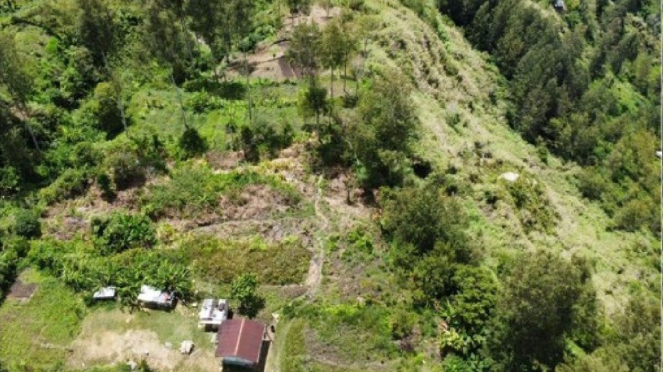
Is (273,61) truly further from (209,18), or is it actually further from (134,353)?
(134,353)

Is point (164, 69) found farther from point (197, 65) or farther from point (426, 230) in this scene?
point (426, 230)

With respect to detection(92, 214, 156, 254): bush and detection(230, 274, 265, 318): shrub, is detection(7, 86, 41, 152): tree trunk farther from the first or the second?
detection(230, 274, 265, 318): shrub

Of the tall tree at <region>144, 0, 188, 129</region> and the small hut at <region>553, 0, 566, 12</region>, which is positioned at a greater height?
the tall tree at <region>144, 0, 188, 129</region>

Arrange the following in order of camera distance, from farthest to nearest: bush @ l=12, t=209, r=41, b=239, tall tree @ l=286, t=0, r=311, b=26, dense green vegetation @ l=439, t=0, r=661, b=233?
1. dense green vegetation @ l=439, t=0, r=661, b=233
2. tall tree @ l=286, t=0, r=311, b=26
3. bush @ l=12, t=209, r=41, b=239

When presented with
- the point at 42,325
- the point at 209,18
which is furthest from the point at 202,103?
the point at 42,325

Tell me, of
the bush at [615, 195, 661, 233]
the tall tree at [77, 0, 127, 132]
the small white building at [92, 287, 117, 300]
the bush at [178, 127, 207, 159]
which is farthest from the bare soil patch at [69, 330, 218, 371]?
the bush at [615, 195, 661, 233]

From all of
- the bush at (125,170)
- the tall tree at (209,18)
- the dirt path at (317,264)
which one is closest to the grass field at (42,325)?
the bush at (125,170)

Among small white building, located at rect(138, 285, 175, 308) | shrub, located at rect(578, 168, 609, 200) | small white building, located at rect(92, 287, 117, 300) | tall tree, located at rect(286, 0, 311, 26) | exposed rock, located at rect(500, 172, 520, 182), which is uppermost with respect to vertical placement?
tall tree, located at rect(286, 0, 311, 26)
